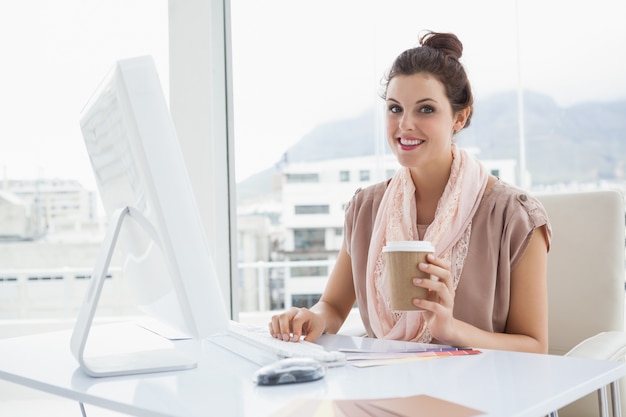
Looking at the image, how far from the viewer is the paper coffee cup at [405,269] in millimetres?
1088

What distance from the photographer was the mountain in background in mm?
7035

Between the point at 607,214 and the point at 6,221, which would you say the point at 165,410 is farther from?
the point at 6,221

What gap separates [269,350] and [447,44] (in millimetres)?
999

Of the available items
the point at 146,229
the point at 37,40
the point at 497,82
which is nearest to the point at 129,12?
the point at 37,40

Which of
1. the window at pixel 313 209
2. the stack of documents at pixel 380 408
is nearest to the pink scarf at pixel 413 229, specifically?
the stack of documents at pixel 380 408

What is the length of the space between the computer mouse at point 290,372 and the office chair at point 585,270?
3.06 feet

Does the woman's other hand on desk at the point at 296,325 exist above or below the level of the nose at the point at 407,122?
below

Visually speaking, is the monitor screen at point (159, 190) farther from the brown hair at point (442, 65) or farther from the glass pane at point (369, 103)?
the glass pane at point (369, 103)

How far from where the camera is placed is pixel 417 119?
1679 millimetres

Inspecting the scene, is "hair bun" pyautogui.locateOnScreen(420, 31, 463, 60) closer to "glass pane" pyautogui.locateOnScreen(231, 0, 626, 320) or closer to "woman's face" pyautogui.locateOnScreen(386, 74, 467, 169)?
"woman's face" pyautogui.locateOnScreen(386, 74, 467, 169)

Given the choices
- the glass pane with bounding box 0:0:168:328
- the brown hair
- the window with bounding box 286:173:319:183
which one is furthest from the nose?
the window with bounding box 286:173:319:183

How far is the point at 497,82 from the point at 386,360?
6269 mm

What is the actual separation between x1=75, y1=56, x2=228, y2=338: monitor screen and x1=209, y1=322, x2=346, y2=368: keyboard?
3.4 inches

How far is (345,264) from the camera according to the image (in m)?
1.85
